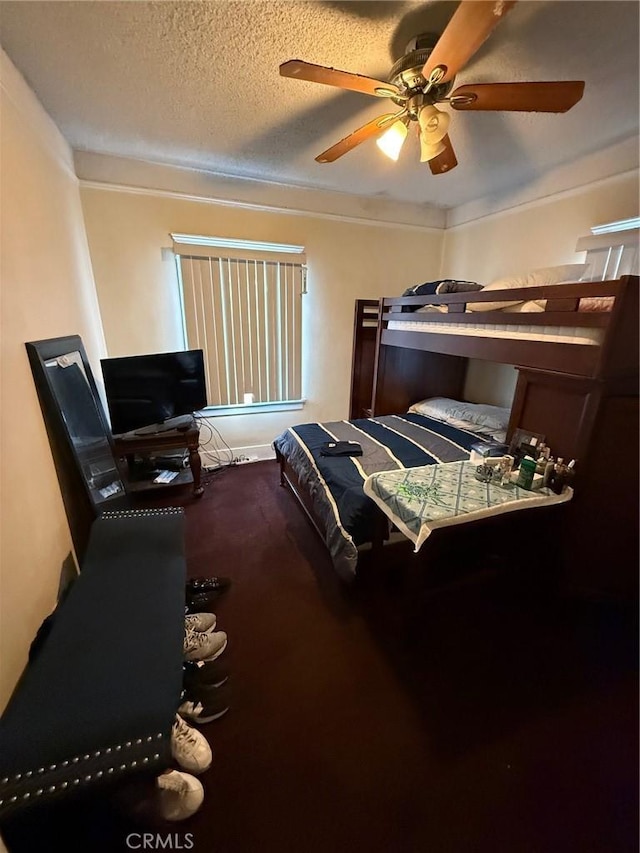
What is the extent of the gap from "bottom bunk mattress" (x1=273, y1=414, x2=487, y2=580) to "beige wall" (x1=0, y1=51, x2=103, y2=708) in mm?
1226

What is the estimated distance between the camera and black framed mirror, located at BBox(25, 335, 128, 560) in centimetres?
152

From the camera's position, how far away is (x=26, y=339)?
1.39 m

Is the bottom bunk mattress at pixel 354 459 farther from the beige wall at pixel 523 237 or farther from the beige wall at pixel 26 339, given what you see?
the beige wall at pixel 26 339

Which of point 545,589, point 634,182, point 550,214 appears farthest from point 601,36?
point 545,589

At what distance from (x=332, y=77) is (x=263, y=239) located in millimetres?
1883

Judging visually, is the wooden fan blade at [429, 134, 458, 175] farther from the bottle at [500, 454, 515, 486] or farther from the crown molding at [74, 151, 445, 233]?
the bottle at [500, 454, 515, 486]

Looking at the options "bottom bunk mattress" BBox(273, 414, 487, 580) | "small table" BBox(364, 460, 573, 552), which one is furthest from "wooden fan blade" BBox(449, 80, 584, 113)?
"bottom bunk mattress" BBox(273, 414, 487, 580)

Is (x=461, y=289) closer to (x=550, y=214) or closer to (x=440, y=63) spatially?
(x=550, y=214)

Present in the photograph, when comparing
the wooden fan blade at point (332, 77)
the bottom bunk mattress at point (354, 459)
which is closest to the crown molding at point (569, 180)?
the wooden fan blade at point (332, 77)

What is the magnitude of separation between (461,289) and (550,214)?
39.4 inches

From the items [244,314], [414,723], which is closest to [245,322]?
[244,314]

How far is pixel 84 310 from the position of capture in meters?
2.26

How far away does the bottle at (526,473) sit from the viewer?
1.52m

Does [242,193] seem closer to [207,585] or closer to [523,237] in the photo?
[523,237]
